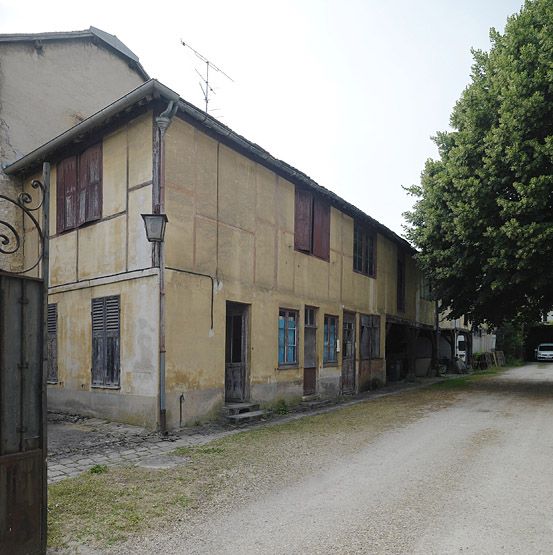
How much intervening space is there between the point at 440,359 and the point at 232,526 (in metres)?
24.8

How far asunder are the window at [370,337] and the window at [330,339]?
2.07m

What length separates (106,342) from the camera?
33.6 ft

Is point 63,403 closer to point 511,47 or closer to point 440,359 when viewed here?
point 511,47

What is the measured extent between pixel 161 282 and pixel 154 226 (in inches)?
40.3

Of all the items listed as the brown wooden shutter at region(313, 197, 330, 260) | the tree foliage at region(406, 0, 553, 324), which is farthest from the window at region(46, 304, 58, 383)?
the tree foliage at region(406, 0, 553, 324)

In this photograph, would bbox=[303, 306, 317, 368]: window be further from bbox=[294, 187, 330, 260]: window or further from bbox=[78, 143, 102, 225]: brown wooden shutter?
bbox=[78, 143, 102, 225]: brown wooden shutter

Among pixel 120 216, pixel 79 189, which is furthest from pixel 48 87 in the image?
pixel 120 216

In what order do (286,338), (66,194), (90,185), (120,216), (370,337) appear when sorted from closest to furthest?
(120,216)
(90,185)
(66,194)
(286,338)
(370,337)

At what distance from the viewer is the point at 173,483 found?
5.95m

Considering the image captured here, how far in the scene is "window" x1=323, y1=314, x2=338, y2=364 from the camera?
1461 cm

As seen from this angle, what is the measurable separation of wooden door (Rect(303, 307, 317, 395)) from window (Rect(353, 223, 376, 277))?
3307 millimetres

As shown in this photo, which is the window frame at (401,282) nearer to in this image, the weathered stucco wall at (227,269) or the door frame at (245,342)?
the weathered stucco wall at (227,269)

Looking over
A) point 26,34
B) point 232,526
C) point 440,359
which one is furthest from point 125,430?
point 440,359

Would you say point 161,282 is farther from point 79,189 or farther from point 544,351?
point 544,351
